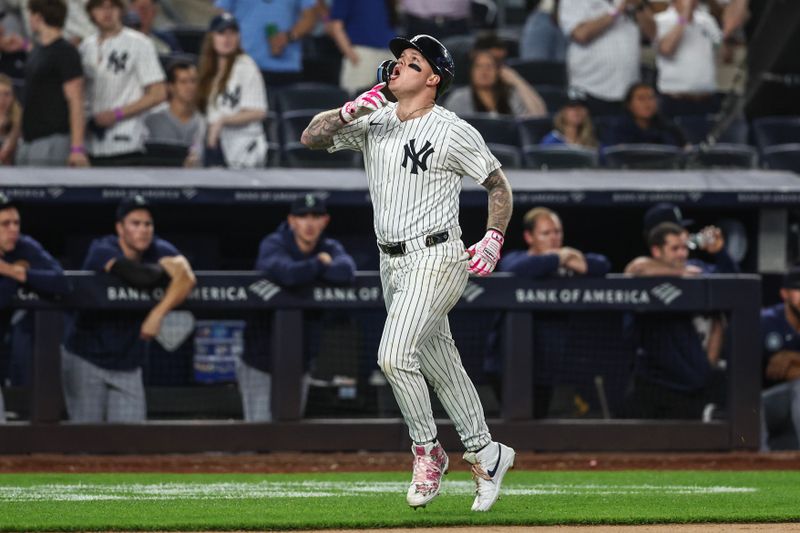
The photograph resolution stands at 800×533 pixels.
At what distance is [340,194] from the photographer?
953 cm

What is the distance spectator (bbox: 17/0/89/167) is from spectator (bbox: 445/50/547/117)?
2.55 metres

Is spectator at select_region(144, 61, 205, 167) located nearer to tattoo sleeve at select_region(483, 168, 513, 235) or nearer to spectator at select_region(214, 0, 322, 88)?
spectator at select_region(214, 0, 322, 88)

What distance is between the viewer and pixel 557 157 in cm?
1041

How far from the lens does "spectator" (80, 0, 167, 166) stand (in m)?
9.95

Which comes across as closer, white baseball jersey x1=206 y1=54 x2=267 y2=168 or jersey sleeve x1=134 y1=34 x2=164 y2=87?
jersey sleeve x1=134 y1=34 x2=164 y2=87

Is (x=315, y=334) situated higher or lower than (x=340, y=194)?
lower

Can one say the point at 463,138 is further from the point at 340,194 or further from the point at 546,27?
the point at 546,27

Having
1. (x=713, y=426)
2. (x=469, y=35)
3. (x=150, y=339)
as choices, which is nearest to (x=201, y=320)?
(x=150, y=339)

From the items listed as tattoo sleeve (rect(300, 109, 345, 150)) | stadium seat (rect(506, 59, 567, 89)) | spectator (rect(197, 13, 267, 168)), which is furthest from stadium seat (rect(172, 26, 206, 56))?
tattoo sleeve (rect(300, 109, 345, 150))

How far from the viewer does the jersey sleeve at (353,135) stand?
18.1 feet

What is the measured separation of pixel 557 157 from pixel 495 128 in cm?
47

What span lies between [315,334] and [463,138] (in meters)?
3.47

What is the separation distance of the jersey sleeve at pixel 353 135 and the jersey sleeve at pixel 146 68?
4.64 m

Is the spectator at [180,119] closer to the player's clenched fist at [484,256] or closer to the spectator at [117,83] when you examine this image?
the spectator at [117,83]
